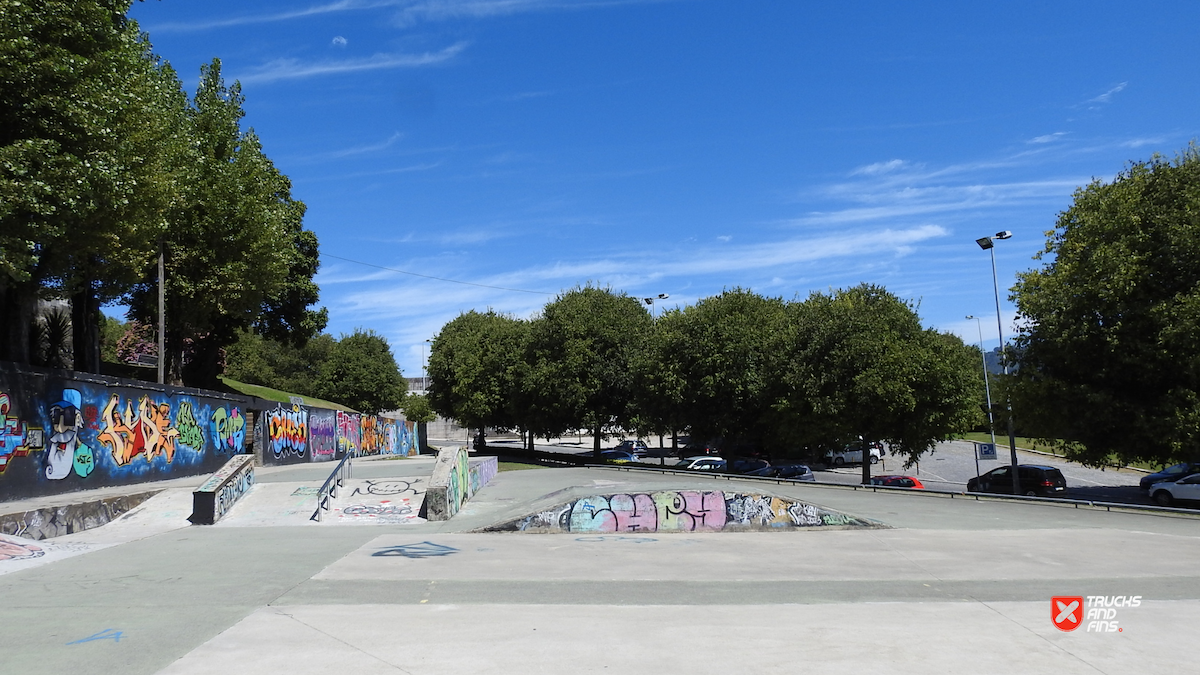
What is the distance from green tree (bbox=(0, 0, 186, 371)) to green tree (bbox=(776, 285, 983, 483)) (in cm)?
2444

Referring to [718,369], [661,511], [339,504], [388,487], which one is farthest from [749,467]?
[339,504]

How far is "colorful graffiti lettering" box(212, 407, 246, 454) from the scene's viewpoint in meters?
27.1

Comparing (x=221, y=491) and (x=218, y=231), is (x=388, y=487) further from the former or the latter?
(x=218, y=231)

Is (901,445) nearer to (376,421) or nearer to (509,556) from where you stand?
(509,556)

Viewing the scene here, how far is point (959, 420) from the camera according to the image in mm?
31266

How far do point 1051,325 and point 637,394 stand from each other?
19730 mm

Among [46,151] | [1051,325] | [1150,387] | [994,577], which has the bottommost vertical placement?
[994,577]

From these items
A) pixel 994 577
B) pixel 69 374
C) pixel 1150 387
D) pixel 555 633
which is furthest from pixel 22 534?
pixel 1150 387

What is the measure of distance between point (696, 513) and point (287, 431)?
2352cm

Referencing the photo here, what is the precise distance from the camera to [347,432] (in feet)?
142

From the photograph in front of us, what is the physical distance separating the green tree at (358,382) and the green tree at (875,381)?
53.7m

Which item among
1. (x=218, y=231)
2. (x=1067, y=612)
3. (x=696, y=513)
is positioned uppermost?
(x=218, y=231)

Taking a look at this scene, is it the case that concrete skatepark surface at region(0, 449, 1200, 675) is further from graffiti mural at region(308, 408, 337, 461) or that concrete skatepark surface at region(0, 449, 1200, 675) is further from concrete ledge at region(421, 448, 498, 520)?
graffiti mural at region(308, 408, 337, 461)

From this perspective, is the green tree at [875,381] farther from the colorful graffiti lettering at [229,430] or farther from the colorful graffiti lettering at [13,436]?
the colorful graffiti lettering at [13,436]
